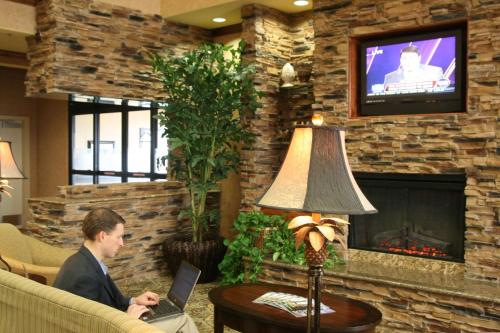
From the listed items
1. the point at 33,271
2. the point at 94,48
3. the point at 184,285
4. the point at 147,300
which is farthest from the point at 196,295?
the point at 94,48

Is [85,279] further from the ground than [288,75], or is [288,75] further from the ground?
[288,75]

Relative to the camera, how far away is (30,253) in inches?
164

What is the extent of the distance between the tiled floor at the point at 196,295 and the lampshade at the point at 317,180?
2.57 meters

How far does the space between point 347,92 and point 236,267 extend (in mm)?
1949

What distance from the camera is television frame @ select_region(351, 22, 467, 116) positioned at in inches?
159

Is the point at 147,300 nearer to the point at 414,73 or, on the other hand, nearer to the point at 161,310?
the point at 161,310

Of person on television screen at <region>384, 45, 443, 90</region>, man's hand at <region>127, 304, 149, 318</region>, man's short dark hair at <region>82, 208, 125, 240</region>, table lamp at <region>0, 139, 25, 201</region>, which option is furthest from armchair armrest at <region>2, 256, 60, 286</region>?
person on television screen at <region>384, 45, 443, 90</region>

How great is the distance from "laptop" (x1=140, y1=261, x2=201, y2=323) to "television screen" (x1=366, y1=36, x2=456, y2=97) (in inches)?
101

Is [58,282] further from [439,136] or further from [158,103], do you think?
[158,103]

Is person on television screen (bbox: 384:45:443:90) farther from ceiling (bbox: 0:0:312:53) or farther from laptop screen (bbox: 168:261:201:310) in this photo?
laptop screen (bbox: 168:261:201:310)

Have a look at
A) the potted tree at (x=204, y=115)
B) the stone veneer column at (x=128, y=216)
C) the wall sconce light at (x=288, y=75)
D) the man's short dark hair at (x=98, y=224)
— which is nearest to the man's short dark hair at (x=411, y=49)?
the wall sconce light at (x=288, y=75)

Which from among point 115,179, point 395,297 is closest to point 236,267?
point 395,297

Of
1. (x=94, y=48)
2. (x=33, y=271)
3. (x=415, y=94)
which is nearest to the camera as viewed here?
(x=33, y=271)

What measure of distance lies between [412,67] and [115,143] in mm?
4832
